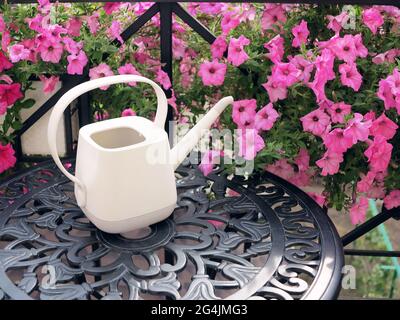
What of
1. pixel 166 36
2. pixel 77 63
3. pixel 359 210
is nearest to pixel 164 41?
pixel 166 36

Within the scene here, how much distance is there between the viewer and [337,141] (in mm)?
1286

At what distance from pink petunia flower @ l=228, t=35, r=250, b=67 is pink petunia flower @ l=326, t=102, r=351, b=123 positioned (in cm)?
25

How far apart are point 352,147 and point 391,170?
0.15 metres

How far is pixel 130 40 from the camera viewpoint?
154cm

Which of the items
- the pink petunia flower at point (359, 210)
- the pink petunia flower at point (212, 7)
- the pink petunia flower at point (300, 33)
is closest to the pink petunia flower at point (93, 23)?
the pink petunia flower at point (212, 7)

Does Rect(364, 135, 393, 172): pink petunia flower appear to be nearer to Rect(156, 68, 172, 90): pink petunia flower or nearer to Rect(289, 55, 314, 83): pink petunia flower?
Rect(289, 55, 314, 83): pink petunia flower

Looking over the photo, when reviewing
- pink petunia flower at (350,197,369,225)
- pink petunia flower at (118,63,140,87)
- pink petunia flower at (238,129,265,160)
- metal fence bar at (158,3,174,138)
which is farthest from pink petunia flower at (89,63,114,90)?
pink petunia flower at (350,197,369,225)

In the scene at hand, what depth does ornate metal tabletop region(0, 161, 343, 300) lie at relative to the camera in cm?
98

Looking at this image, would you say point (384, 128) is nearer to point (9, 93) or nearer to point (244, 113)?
point (244, 113)

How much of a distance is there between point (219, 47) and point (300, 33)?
215 millimetres

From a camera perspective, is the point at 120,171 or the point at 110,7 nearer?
the point at 120,171

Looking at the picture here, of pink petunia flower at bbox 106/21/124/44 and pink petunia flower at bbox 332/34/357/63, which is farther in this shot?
pink petunia flower at bbox 106/21/124/44

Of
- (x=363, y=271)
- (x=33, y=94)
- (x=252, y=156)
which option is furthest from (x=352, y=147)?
(x=363, y=271)

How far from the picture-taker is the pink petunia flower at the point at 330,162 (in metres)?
1.33
